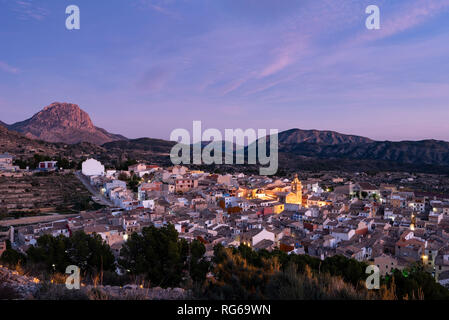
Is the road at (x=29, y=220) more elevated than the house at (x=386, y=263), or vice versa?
the road at (x=29, y=220)

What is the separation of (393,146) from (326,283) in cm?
12635

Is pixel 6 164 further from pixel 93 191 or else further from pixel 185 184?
pixel 185 184

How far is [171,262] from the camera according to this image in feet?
35.2

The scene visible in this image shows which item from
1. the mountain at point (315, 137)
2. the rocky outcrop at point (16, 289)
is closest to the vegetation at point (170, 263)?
the rocky outcrop at point (16, 289)

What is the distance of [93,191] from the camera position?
1423 inches

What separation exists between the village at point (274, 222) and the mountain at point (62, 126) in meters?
125

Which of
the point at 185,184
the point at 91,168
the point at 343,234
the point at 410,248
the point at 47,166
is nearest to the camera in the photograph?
the point at 410,248

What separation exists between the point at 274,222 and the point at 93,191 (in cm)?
2344

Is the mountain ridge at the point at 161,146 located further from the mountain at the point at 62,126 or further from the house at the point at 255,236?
the house at the point at 255,236

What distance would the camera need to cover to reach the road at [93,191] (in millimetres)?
31252

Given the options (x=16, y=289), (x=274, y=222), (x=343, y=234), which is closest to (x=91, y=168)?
(x=274, y=222)

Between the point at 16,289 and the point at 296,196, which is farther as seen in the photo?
the point at 296,196

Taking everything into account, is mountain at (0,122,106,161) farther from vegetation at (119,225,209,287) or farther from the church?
vegetation at (119,225,209,287)
